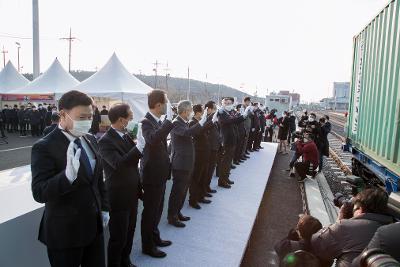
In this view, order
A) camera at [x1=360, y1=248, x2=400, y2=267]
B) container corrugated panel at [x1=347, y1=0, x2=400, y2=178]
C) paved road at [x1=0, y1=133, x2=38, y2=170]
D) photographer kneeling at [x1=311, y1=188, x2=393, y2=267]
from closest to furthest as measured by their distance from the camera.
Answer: camera at [x1=360, y1=248, x2=400, y2=267]
photographer kneeling at [x1=311, y1=188, x2=393, y2=267]
container corrugated panel at [x1=347, y1=0, x2=400, y2=178]
paved road at [x1=0, y1=133, x2=38, y2=170]

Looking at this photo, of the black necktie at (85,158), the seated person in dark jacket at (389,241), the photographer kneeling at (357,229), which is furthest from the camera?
the photographer kneeling at (357,229)

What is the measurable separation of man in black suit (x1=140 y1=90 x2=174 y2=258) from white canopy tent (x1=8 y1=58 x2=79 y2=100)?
1173 centimetres

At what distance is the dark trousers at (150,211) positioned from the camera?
329 centimetres

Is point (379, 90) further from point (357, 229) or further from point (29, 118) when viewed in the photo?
point (29, 118)

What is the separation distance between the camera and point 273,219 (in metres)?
5.49

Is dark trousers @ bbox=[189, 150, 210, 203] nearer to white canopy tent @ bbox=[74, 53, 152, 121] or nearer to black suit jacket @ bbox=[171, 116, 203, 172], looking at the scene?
black suit jacket @ bbox=[171, 116, 203, 172]

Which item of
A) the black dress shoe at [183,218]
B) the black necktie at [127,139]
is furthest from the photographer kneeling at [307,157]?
the black necktie at [127,139]

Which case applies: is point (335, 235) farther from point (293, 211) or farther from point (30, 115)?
point (30, 115)

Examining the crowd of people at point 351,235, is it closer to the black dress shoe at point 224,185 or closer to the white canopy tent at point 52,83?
the black dress shoe at point 224,185

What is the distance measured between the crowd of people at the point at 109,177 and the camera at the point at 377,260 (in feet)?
5.05

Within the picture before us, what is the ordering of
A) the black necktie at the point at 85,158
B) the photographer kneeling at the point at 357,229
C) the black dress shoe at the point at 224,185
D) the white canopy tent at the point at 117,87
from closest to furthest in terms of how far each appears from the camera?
1. the black necktie at the point at 85,158
2. the photographer kneeling at the point at 357,229
3. the black dress shoe at the point at 224,185
4. the white canopy tent at the point at 117,87

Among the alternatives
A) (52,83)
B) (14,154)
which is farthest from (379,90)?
(52,83)

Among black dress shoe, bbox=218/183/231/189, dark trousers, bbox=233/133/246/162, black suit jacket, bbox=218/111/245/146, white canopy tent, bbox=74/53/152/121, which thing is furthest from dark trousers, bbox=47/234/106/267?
white canopy tent, bbox=74/53/152/121

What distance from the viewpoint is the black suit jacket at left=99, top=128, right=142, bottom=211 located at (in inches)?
108
